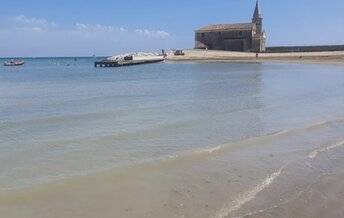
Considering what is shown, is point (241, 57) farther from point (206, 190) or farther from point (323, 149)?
point (206, 190)

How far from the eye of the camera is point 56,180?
8219 millimetres

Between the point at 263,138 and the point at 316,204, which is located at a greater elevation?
the point at 316,204

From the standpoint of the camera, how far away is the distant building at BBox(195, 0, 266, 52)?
4045 inches

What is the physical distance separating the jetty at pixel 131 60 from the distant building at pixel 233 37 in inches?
596

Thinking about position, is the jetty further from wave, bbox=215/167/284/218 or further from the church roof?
wave, bbox=215/167/284/218

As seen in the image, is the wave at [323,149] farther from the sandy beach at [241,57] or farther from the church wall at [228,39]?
the church wall at [228,39]

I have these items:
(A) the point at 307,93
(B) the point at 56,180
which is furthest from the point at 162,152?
(A) the point at 307,93

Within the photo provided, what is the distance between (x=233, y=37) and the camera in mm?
104125

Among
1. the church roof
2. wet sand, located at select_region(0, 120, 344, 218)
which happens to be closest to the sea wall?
the church roof

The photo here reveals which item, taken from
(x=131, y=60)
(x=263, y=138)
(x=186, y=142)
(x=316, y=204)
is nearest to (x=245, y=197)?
(x=316, y=204)

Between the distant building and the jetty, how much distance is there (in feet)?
49.7

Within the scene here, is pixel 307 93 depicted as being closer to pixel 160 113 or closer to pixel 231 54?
pixel 160 113

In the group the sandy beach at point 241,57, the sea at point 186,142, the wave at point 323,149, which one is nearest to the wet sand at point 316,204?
the sea at point 186,142

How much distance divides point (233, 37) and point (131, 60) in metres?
28.4
